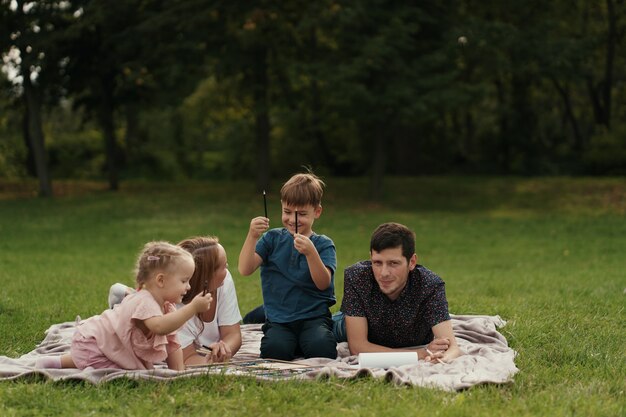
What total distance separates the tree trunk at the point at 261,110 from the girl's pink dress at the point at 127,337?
16.2 meters

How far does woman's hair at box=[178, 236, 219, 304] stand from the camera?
5.69 meters

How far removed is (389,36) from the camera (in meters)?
19.4

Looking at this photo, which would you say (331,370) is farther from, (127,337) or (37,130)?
(37,130)

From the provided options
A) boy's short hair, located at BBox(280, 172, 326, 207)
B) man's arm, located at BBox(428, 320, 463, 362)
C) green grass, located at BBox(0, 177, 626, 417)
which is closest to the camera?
green grass, located at BBox(0, 177, 626, 417)

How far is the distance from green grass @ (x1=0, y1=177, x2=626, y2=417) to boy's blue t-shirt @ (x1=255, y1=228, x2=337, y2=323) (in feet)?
3.94

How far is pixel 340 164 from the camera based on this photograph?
105 ft

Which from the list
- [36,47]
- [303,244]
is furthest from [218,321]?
[36,47]

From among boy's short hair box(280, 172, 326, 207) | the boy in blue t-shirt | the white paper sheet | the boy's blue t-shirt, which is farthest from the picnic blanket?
boy's short hair box(280, 172, 326, 207)

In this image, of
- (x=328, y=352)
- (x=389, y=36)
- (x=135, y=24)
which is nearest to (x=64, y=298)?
(x=328, y=352)

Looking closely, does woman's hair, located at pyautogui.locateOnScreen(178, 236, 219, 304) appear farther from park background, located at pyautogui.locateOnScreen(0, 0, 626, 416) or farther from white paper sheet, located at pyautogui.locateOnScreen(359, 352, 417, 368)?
white paper sheet, located at pyautogui.locateOnScreen(359, 352, 417, 368)

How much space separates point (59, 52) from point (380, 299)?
19.6m

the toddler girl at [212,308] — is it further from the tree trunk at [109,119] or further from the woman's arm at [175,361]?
the tree trunk at [109,119]

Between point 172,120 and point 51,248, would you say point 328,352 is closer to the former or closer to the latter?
point 51,248

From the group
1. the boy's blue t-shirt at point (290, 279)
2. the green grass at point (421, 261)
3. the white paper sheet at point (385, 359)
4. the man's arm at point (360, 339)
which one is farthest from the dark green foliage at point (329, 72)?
the white paper sheet at point (385, 359)
